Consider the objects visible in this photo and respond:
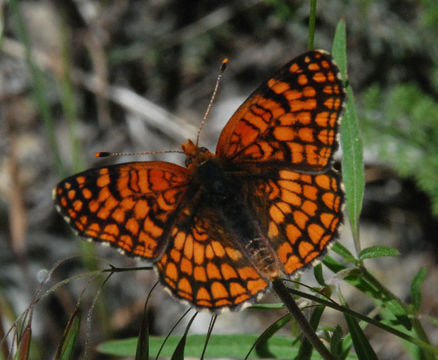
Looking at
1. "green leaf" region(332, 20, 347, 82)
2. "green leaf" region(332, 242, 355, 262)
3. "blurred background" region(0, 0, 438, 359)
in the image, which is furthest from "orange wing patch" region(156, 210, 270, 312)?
"blurred background" region(0, 0, 438, 359)

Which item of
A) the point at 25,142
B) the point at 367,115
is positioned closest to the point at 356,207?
the point at 367,115

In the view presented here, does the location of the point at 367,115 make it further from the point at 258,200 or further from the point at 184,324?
the point at 184,324

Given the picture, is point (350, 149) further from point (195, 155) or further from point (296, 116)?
point (195, 155)

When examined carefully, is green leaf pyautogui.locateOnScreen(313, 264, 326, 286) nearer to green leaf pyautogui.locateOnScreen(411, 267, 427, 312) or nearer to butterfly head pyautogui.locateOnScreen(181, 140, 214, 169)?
green leaf pyautogui.locateOnScreen(411, 267, 427, 312)

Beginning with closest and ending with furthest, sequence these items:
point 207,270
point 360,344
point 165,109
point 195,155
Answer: point 360,344, point 207,270, point 195,155, point 165,109

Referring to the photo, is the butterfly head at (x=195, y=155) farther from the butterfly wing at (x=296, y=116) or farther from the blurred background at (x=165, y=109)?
the blurred background at (x=165, y=109)

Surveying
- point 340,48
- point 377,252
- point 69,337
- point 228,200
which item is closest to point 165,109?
point 228,200

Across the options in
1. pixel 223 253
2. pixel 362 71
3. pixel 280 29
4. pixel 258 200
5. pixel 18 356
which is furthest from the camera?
pixel 280 29
